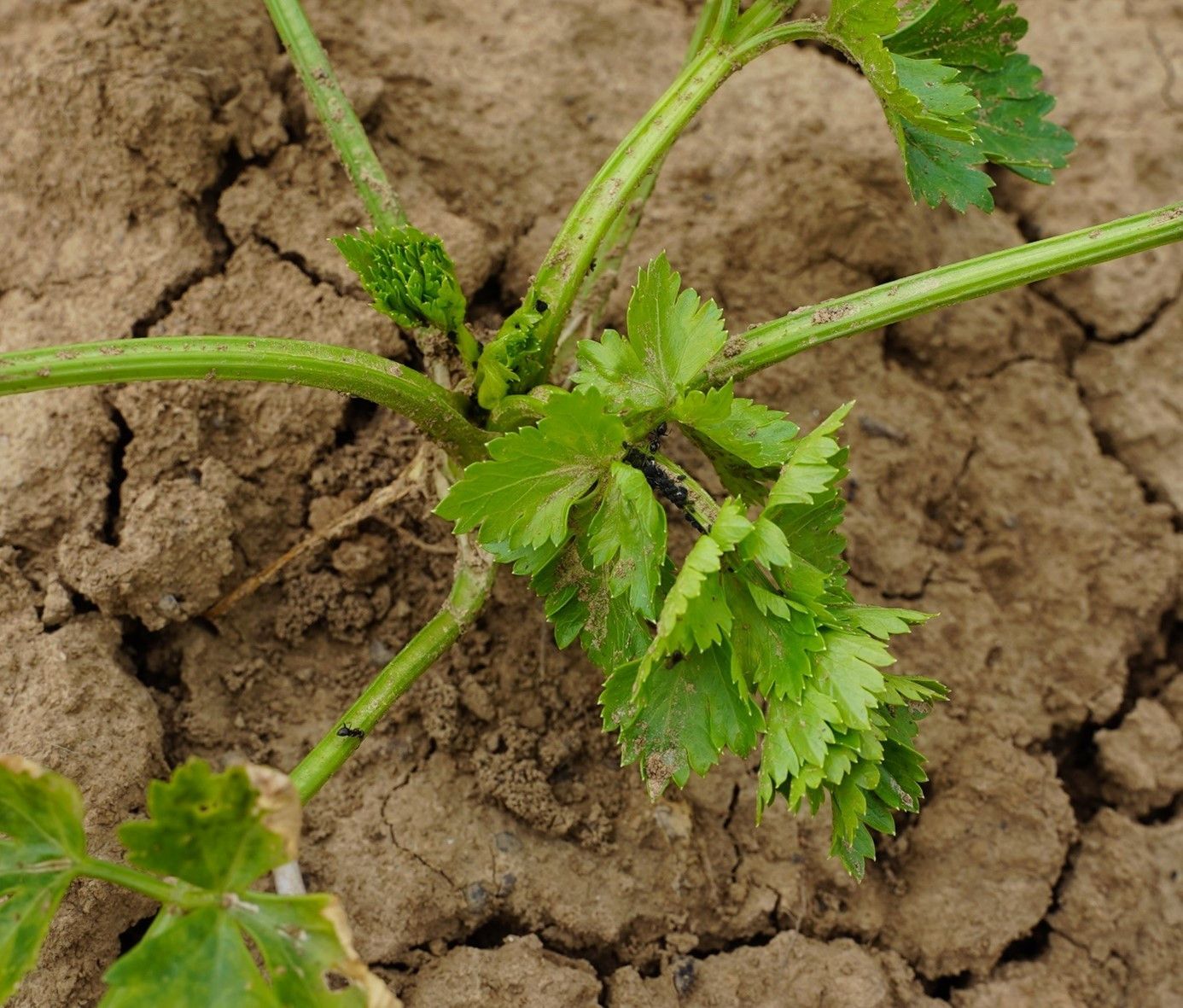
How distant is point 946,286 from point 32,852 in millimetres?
2019

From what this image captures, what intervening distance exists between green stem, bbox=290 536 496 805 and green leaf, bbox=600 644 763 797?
1.40ft

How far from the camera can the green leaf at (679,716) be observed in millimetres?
2104

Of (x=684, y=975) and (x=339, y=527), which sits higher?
(x=339, y=527)

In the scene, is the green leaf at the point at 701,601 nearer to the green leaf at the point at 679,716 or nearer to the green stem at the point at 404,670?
the green leaf at the point at 679,716

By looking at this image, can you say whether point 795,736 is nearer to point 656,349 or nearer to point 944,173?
point 656,349

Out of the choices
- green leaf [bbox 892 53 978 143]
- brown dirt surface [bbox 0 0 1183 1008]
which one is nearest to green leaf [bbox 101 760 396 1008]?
brown dirt surface [bbox 0 0 1183 1008]

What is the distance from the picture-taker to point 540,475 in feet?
6.86

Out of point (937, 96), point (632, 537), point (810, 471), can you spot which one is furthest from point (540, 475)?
point (937, 96)

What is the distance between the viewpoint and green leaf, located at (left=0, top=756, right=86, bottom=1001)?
1699 millimetres

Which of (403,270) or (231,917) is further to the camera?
(403,270)

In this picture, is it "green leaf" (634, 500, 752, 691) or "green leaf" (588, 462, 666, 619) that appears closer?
"green leaf" (634, 500, 752, 691)

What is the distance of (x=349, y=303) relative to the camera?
9.34ft

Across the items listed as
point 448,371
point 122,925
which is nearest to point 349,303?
point 448,371

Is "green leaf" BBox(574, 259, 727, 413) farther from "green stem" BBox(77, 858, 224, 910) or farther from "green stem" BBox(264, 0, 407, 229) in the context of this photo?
"green stem" BBox(77, 858, 224, 910)
